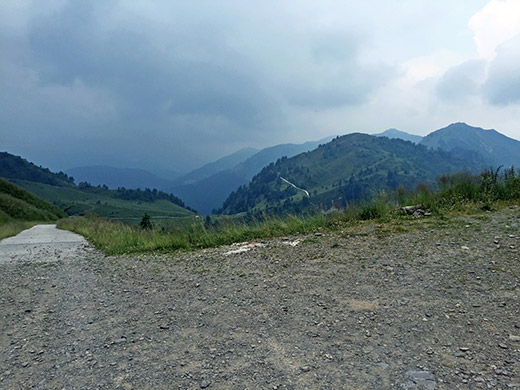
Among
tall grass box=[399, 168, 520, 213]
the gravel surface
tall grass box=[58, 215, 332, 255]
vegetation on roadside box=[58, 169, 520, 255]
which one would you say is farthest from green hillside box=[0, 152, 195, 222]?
the gravel surface

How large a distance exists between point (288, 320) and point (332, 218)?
6407mm

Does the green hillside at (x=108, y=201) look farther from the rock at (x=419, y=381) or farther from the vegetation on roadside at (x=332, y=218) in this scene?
the rock at (x=419, y=381)

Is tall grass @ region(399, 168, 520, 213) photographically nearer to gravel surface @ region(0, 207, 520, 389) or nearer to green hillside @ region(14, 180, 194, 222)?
gravel surface @ region(0, 207, 520, 389)

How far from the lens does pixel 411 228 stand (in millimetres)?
7879

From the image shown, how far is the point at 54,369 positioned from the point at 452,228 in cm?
823

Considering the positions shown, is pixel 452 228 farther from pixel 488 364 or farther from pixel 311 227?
pixel 488 364

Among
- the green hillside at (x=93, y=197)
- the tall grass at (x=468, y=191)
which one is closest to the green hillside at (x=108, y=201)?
the green hillside at (x=93, y=197)

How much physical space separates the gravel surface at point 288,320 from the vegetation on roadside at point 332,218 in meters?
2.21

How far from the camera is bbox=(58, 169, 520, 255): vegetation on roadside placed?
9477 mm

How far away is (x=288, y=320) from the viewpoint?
401cm

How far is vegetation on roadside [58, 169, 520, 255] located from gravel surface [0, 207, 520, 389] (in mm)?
2212

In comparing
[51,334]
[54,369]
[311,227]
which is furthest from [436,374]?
[311,227]

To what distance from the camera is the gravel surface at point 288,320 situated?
114 inches

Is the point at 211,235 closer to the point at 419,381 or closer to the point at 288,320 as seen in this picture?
the point at 288,320
